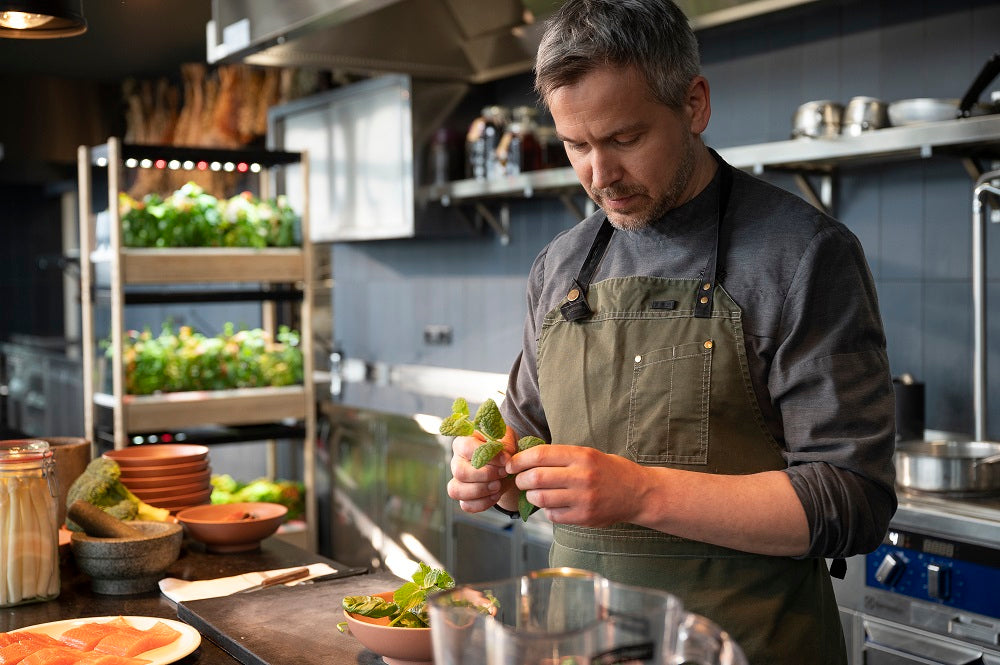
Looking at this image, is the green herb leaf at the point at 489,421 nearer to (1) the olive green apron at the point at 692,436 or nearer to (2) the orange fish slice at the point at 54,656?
(1) the olive green apron at the point at 692,436

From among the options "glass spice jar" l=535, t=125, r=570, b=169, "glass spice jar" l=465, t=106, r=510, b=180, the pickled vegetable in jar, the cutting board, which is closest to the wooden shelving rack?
"glass spice jar" l=465, t=106, r=510, b=180

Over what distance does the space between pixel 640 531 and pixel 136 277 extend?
2798 mm

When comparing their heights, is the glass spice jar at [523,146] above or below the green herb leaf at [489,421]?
above

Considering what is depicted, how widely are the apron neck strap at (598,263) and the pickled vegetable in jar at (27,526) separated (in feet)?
2.98

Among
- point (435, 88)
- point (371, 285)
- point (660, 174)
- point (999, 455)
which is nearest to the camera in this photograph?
point (660, 174)

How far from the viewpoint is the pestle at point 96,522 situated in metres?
1.89

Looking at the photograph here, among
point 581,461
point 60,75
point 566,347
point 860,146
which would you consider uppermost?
point 60,75

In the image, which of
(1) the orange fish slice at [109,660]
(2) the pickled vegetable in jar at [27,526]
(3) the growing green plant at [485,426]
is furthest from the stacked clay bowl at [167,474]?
(3) the growing green plant at [485,426]

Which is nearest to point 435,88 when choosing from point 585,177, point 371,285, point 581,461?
point 371,285

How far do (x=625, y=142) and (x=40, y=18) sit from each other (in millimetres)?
1198

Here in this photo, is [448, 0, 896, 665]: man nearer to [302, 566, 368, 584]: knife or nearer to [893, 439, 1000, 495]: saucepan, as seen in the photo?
[302, 566, 368, 584]: knife

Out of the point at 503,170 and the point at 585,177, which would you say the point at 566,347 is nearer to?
the point at 585,177

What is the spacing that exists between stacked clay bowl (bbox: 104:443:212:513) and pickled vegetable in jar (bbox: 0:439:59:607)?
519 millimetres

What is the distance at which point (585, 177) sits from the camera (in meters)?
1.55
